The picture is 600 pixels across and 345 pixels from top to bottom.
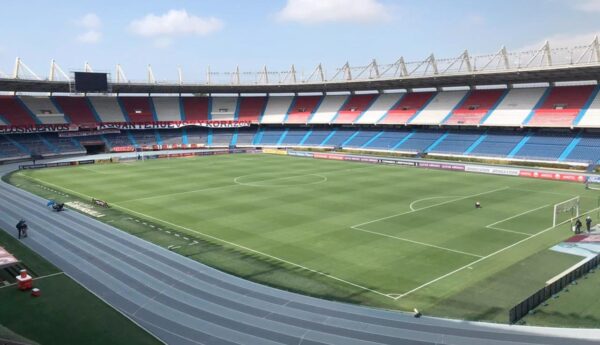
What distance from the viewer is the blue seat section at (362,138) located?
69938 mm

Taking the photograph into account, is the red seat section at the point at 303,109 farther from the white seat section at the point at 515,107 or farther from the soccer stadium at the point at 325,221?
the white seat section at the point at 515,107

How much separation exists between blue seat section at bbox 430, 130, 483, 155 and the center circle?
22.0m

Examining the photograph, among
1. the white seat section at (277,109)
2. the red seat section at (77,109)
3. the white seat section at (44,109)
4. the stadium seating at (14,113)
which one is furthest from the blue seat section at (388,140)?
the stadium seating at (14,113)

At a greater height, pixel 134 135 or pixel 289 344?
pixel 134 135

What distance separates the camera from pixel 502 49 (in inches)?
2222

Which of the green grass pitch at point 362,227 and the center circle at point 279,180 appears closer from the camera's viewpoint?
the green grass pitch at point 362,227

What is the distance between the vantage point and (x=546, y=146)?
53.0 m

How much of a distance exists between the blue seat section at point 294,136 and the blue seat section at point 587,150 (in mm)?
40717

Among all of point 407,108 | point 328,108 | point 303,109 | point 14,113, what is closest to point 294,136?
point 303,109

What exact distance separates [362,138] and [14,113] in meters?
52.7

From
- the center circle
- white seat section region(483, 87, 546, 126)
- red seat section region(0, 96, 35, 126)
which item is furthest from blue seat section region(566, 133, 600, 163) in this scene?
red seat section region(0, 96, 35, 126)

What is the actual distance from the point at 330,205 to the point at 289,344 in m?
19.5

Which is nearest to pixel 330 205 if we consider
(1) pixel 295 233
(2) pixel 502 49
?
(1) pixel 295 233

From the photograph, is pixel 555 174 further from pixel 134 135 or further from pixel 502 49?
pixel 134 135
